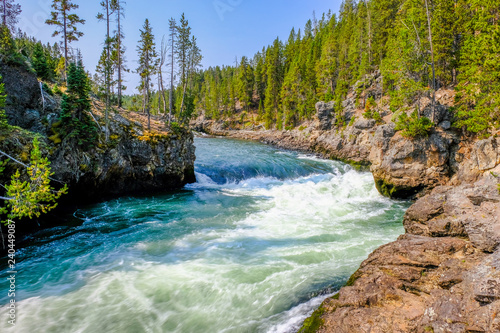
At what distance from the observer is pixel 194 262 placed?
8742mm

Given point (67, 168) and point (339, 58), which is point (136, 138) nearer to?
point (67, 168)

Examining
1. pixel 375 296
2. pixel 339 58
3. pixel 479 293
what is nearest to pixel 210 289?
pixel 375 296

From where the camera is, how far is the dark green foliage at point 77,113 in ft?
43.1

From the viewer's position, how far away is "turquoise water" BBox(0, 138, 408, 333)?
20.4ft

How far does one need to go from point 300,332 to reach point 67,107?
1534 cm

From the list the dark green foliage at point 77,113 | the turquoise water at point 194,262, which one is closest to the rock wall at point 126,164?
the dark green foliage at point 77,113

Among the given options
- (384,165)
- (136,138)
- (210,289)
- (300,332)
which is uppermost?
(136,138)

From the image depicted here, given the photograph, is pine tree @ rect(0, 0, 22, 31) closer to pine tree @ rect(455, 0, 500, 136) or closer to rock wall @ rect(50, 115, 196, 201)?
rock wall @ rect(50, 115, 196, 201)

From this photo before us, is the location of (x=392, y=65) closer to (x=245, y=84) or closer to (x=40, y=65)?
(x=40, y=65)

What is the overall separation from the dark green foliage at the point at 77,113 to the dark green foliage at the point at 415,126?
20.3 meters

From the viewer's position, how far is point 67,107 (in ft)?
43.4

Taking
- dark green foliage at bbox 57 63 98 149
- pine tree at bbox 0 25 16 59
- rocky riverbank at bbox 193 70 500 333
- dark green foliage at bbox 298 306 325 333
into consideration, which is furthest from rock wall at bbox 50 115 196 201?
rocky riverbank at bbox 193 70 500 333

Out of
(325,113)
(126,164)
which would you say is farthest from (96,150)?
(325,113)

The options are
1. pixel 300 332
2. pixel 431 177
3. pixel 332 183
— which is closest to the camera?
pixel 300 332
